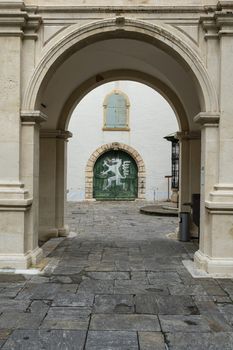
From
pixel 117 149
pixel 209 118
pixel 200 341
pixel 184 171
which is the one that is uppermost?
pixel 117 149

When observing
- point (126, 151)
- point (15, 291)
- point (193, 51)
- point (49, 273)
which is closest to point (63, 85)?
point (193, 51)

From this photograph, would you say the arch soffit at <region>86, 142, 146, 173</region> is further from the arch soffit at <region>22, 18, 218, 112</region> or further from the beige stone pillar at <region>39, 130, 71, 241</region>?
the arch soffit at <region>22, 18, 218, 112</region>

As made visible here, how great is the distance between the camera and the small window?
20594mm

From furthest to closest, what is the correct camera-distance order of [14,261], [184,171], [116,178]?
1. [116,178]
2. [184,171]
3. [14,261]

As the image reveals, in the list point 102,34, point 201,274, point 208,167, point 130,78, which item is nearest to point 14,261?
point 201,274

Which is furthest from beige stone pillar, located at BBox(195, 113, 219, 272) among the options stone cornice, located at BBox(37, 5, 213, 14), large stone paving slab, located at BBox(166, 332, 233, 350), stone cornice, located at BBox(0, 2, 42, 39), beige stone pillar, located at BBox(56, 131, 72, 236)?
beige stone pillar, located at BBox(56, 131, 72, 236)

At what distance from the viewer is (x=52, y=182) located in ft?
29.3

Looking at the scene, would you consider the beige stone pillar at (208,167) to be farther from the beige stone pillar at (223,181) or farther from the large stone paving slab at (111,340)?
the large stone paving slab at (111,340)

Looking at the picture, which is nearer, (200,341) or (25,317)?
(200,341)

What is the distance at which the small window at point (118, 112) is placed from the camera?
67.6 feet

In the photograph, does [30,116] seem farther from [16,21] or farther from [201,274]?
[201,274]

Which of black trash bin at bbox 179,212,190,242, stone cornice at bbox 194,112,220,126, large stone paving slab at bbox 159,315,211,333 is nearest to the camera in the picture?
large stone paving slab at bbox 159,315,211,333

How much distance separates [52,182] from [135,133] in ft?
40.1

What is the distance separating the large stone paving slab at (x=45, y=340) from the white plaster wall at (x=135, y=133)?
16.9m
